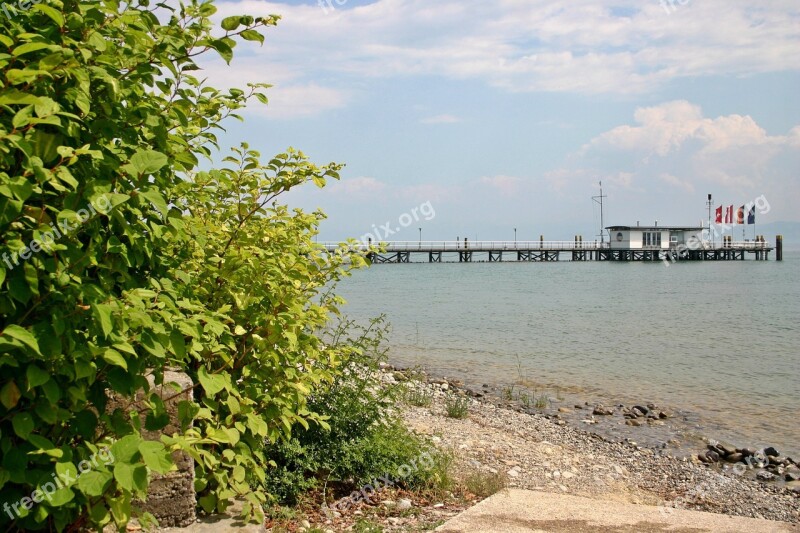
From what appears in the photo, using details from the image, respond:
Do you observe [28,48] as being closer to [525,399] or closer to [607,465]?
[607,465]

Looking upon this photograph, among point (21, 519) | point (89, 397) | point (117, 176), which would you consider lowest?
point (21, 519)

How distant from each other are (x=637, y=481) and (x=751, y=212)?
8676 cm

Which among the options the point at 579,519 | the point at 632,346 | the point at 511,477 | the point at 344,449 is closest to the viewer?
the point at 579,519

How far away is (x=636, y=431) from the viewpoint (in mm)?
10789

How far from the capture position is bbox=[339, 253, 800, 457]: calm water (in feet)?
43.7

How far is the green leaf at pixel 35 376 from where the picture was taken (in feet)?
7.14

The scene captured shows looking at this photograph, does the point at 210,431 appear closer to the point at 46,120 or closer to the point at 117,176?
the point at 117,176

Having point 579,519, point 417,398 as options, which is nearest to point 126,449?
point 579,519

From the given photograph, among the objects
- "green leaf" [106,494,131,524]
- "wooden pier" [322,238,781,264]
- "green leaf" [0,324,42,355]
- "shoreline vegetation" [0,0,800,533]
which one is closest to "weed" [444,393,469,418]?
"shoreline vegetation" [0,0,800,533]

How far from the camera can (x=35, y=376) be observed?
2.20 m

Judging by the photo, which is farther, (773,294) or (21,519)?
(773,294)

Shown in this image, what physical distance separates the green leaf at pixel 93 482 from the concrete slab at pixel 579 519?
9.13 feet

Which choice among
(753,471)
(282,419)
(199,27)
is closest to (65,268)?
(199,27)

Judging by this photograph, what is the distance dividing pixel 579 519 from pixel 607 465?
12.9ft
